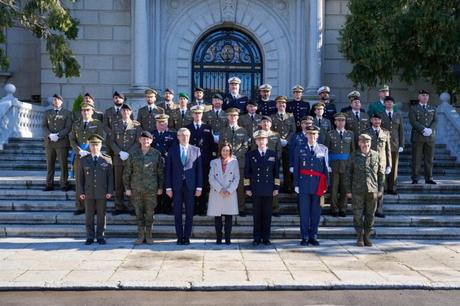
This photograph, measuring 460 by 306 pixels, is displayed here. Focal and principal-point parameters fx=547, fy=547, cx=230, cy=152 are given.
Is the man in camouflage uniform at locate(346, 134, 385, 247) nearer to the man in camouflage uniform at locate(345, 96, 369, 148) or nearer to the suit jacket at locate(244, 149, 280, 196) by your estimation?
the suit jacket at locate(244, 149, 280, 196)

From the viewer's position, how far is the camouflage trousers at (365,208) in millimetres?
9359

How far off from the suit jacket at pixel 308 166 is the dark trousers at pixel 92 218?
3.40 m

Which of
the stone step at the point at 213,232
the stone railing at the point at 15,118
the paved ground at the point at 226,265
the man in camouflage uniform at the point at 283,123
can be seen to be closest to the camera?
the paved ground at the point at 226,265

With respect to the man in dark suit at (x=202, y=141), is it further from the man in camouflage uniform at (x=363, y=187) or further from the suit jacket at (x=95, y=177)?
the man in camouflage uniform at (x=363, y=187)

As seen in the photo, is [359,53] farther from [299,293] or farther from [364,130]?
[299,293]

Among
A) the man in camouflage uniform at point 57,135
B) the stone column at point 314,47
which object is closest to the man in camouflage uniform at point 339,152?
the man in camouflage uniform at point 57,135

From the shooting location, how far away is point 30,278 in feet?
23.2

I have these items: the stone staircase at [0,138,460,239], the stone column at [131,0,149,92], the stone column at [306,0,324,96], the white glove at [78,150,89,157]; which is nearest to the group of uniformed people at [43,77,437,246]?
the white glove at [78,150,89,157]

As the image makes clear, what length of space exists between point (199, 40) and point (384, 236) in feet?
34.0

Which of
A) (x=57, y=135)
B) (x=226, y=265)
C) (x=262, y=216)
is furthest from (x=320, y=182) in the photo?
(x=57, y=135)

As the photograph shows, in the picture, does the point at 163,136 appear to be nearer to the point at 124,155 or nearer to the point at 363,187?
the point at 124,155

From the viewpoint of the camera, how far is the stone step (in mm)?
9953

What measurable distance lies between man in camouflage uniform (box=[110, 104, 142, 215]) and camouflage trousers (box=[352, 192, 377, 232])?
4.14 metres

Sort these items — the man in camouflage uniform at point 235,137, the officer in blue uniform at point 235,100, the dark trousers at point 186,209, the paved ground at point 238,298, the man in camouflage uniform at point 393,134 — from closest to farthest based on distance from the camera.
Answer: the paved ground at point 238,298 < the dark trousers at point 186,209 < the man in camouflage uniform at point 235,137 < the man in camouflage uniform at point 393,134 < the officer in blue uniform at point 235,100
